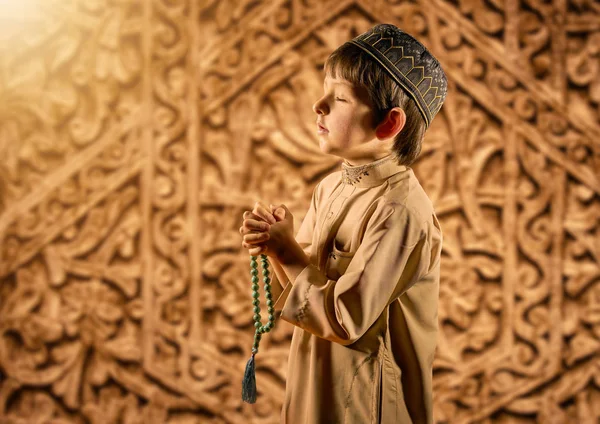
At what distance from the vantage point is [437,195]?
171 cm

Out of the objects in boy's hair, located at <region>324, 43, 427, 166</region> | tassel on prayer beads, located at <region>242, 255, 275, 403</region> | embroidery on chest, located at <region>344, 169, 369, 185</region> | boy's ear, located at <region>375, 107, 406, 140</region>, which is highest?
boy's hair, located at <region>324, 43, 427, 166</region>

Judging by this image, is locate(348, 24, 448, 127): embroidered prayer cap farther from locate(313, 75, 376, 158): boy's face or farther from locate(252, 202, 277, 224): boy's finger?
locate(252, 202, 277, 224): boy's finger

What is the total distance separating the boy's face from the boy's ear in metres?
0.01

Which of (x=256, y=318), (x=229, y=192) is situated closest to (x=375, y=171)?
(x=256, y=318)

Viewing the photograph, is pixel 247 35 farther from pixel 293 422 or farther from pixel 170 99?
pixel 293 422

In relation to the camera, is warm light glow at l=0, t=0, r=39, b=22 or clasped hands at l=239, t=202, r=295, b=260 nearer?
clasped hands at l=239, t=202, r=295, b=260

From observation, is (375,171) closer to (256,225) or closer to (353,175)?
(353,175)

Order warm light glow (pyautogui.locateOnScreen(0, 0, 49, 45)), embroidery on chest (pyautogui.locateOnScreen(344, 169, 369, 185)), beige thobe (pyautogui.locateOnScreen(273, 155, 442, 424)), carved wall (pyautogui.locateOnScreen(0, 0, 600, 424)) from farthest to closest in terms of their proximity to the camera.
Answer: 1. warm light glow (pyautogui.locateOnScreen(0, 0, 49, 45))
2. carved wall (pyautogui.locateOnScreen(0, 0, 600, 424))
3. embroidery on chest (pyautogui.locateOnScreen(344, 169, 369, 185))
4. beige thobe (pyautogui.locateOnScreen(273, 155, 442, 424))

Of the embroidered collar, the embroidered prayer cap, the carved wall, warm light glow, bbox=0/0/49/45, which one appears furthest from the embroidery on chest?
warm light glow, bbox=0/0/49/45

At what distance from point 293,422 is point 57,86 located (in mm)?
1393

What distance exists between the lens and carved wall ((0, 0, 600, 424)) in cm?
171

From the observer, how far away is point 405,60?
0.81 m

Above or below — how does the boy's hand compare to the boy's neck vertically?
below

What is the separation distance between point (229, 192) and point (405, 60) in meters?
1.04
